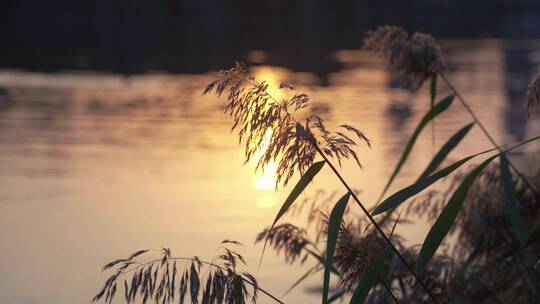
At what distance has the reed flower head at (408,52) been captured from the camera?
3.52m

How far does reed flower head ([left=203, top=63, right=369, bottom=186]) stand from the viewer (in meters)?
2.43

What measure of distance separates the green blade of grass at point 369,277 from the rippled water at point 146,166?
1275 millimetres

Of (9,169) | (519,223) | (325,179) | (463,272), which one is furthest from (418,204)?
(9,169)

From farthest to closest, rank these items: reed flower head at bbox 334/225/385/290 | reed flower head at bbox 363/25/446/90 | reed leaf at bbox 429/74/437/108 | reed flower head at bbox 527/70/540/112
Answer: reed flower head at bbox 363/25/446/90 → reed leaf at bbox 429/74/437/108 → reed flower head at bbox 334/225/385/290 → reed flower head at bbox 527/70/540/112

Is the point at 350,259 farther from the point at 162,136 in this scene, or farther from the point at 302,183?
the point at 162,136

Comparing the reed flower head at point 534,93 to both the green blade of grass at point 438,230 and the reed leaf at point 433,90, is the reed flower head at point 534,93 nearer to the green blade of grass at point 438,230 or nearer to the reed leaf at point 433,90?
the green blade of grass at point 438,230

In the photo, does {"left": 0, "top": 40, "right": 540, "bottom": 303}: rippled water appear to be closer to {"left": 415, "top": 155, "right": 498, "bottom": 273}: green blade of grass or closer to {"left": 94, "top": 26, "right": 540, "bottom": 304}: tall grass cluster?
{"left": 94, "top": 26, "right": 540, "bottom": 304}: tall grass cluster

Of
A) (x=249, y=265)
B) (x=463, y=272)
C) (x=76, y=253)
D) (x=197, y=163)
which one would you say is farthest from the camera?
(x=197, y=163)

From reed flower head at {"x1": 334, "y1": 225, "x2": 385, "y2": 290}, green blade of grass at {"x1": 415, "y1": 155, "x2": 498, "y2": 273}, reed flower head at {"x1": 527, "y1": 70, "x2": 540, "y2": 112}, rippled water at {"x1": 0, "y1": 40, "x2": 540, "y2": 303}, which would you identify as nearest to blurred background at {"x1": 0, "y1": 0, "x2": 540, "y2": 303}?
rippled water at {"x1": 0, "y1": 40, "x2": 540, "y2": 303}

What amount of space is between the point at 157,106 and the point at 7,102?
1.80 meters

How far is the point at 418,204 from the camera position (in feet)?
13.4

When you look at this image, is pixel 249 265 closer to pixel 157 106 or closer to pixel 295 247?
pixel 295 247

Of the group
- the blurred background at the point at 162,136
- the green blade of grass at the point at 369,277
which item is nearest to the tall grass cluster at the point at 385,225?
the green blade of grass at the point at 369,277

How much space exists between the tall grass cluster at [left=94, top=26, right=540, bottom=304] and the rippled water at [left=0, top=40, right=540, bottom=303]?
0.43 m
